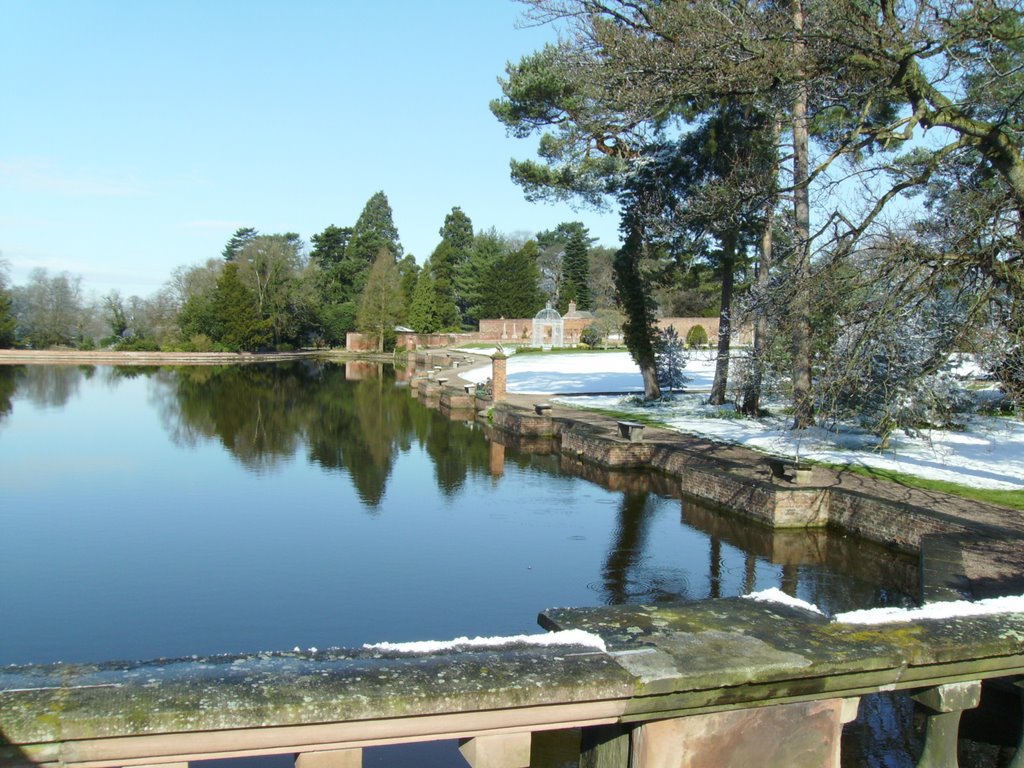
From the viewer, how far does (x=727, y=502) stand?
1388 cm

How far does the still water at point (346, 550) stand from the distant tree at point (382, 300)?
4419cm

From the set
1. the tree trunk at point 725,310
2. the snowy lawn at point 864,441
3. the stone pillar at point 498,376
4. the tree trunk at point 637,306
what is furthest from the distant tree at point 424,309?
the tree trunk at point 725,310

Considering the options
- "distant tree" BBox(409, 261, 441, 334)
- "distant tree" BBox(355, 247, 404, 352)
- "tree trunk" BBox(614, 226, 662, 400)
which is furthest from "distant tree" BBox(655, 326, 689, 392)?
"distant tree" BBox(409, 261, 441, 334)

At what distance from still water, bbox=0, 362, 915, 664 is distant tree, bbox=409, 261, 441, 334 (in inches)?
1836

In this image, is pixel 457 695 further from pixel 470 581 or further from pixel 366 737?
pixel 470 581

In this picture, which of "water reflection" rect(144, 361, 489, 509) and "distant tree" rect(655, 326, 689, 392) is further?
"distant tree" rect(655, 326, 689, 392)

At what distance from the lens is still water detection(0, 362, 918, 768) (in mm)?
8625

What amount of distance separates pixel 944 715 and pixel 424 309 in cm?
6687

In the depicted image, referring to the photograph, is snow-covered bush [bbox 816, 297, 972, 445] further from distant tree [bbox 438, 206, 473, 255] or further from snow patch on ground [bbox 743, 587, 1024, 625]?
distant tree [bbox 438, 206, 473, 255]

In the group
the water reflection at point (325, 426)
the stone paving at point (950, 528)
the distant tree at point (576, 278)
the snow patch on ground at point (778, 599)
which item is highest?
the distant tree at point (576, 278)

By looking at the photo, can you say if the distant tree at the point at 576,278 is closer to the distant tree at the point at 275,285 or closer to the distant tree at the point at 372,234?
the distant tree at the point at 372,234

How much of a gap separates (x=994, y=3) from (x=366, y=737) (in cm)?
936

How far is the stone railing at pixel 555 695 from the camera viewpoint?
2.03 meters

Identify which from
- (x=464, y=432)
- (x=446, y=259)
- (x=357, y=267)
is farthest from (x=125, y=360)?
(x=464, y=432)
